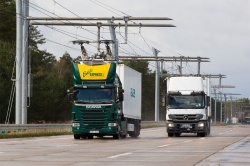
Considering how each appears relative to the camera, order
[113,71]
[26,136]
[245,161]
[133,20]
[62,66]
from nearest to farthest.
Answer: [245,161] → [113,71] → [26,136] → [133,20] → [62,66]

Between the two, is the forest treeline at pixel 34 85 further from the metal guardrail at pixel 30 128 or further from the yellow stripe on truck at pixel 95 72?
the yellow stripe on truck at pixel 95 72

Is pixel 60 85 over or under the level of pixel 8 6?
under

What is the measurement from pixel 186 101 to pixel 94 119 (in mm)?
8362

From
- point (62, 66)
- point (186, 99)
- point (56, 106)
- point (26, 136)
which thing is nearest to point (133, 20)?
point (186, 99)

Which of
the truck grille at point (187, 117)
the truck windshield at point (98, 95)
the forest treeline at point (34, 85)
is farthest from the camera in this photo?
the forest treeline at point (34, 85)

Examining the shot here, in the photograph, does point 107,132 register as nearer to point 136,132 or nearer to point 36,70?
point 136,132

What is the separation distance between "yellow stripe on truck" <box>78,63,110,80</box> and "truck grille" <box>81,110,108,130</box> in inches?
64.7

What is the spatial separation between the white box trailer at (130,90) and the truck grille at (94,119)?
236 centimetres

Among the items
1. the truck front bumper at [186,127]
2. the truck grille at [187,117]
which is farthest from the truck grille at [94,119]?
the truck front bumper at [186,127]

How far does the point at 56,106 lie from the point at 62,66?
7198 cm

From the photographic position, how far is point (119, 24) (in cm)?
5000

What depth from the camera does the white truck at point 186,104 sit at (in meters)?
42.8

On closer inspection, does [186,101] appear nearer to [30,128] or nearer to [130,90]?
[130,90]

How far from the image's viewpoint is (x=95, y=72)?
3612 centimetres
